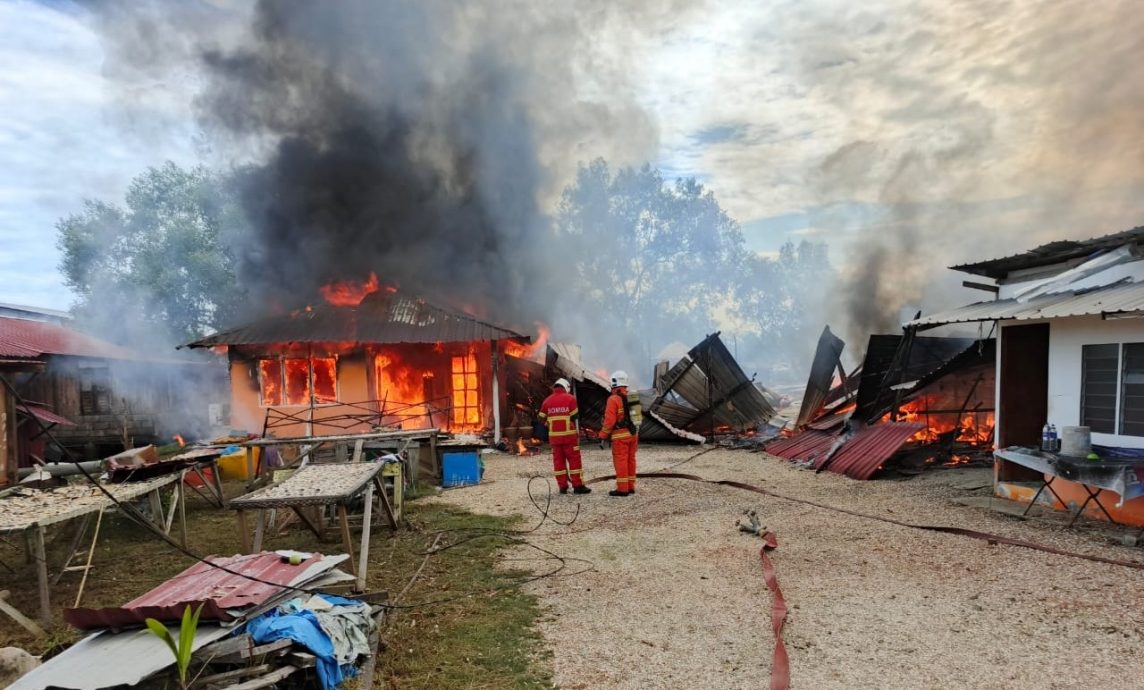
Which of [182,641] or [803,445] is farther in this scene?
[803,445]

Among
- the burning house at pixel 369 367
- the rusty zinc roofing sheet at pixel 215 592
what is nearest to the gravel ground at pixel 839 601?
the rusty zinc roofing sheet at pixel 215 592

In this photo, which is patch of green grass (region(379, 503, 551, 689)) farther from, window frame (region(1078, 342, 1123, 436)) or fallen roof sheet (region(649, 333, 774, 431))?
fallen roof sheet (region(649, 333, 774, 431))

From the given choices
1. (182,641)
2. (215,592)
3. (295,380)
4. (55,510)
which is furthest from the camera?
(295,380)

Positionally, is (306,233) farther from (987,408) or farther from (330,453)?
(987,408)

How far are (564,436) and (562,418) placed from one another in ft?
0.97

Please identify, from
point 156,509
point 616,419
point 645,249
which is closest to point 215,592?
point 156,509

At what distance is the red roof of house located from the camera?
15312 millimetres

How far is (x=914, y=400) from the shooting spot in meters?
11.9

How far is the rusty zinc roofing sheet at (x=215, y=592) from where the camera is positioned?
341cm

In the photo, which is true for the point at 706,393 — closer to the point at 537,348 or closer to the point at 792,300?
the point at 537,348

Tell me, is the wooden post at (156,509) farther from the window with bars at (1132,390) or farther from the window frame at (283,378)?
the window with bars at (1132,390)

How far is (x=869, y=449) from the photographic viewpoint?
10672mm

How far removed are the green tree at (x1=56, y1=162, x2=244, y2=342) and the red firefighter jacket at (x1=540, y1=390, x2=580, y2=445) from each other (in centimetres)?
2055

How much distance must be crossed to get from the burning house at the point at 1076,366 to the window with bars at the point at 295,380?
1339cm
